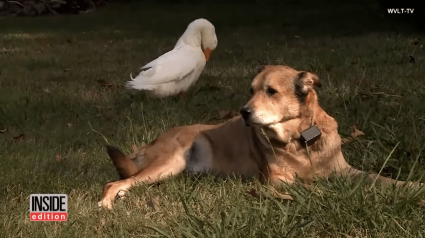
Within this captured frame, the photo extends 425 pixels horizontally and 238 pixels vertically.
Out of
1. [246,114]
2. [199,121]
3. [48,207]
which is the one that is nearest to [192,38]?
[199,121]

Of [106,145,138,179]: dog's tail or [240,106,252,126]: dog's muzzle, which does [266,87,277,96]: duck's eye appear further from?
[106,145,138,179]: dog's tail

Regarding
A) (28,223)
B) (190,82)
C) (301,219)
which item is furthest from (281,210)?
(190,82)

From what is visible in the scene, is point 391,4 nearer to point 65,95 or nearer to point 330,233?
point 65,95

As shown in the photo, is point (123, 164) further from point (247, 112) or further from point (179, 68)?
point (179, 68)

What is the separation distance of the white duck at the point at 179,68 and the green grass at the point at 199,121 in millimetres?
177

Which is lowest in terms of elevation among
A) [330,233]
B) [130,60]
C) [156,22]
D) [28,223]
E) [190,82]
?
[156,22]

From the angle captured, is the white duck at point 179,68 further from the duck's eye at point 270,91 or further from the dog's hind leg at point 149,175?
the duck's eye at point 270,91

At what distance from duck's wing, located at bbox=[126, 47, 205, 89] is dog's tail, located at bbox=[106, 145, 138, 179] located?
7.62ft

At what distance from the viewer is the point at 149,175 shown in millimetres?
3582

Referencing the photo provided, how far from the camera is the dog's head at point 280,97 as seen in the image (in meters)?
3.47

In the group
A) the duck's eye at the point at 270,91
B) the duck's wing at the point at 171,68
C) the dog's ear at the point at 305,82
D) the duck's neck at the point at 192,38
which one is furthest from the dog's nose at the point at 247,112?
the duck's neck at the point at 192,38

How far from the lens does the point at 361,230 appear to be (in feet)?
8.71

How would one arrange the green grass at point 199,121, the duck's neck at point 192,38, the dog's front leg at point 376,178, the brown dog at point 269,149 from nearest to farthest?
the green grass at point 199,121
the dog's front leg at point 376,178
the brown dog at point 269,149
the duck's neck at point 192,38

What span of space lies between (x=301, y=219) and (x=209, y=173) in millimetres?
1154
